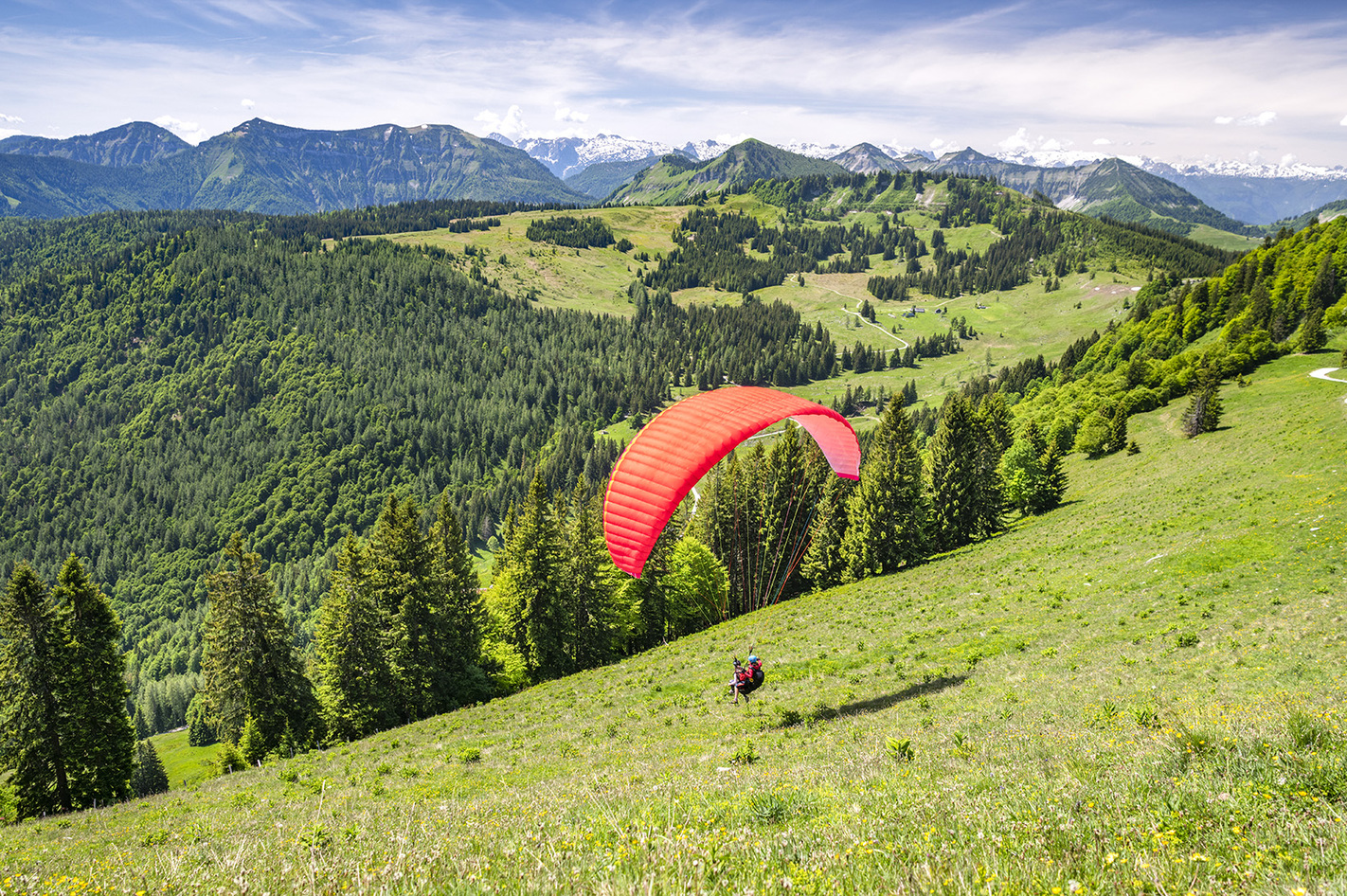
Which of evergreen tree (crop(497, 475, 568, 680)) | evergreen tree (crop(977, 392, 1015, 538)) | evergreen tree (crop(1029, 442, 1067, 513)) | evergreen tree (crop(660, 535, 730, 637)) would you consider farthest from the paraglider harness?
evergreen tree (crop(1029, 442, 1067, 513))

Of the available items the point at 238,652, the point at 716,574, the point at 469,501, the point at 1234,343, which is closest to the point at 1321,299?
the point at 1234,343

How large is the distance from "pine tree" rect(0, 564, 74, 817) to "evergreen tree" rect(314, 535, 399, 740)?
417 inches

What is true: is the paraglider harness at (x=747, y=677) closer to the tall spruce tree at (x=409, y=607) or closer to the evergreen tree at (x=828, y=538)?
the tall spruce tree at (x=409, y=607)

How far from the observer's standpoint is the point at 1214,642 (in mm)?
16938

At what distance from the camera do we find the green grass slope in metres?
4.81

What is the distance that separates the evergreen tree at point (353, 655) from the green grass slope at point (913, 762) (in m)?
7.31

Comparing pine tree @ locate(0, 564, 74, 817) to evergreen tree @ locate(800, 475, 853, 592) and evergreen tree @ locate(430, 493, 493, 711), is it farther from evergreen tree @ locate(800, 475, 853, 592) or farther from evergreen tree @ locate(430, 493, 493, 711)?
evergreen tree @ locate(800, 475, 853, 592)

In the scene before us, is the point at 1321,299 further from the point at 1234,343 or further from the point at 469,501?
the point at 469,501

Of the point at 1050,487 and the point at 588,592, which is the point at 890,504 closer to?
the point at 1050,487

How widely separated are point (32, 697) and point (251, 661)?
829cm

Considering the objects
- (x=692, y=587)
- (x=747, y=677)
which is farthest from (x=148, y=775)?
(x=747, y=677)

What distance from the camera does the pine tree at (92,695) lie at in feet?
90.6

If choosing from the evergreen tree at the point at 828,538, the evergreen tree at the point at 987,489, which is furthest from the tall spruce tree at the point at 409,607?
the evergreen tree at the point at 987,489

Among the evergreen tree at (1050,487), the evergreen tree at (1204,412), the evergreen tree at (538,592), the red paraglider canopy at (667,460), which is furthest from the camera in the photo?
the evergreen tree at (1050,487)
